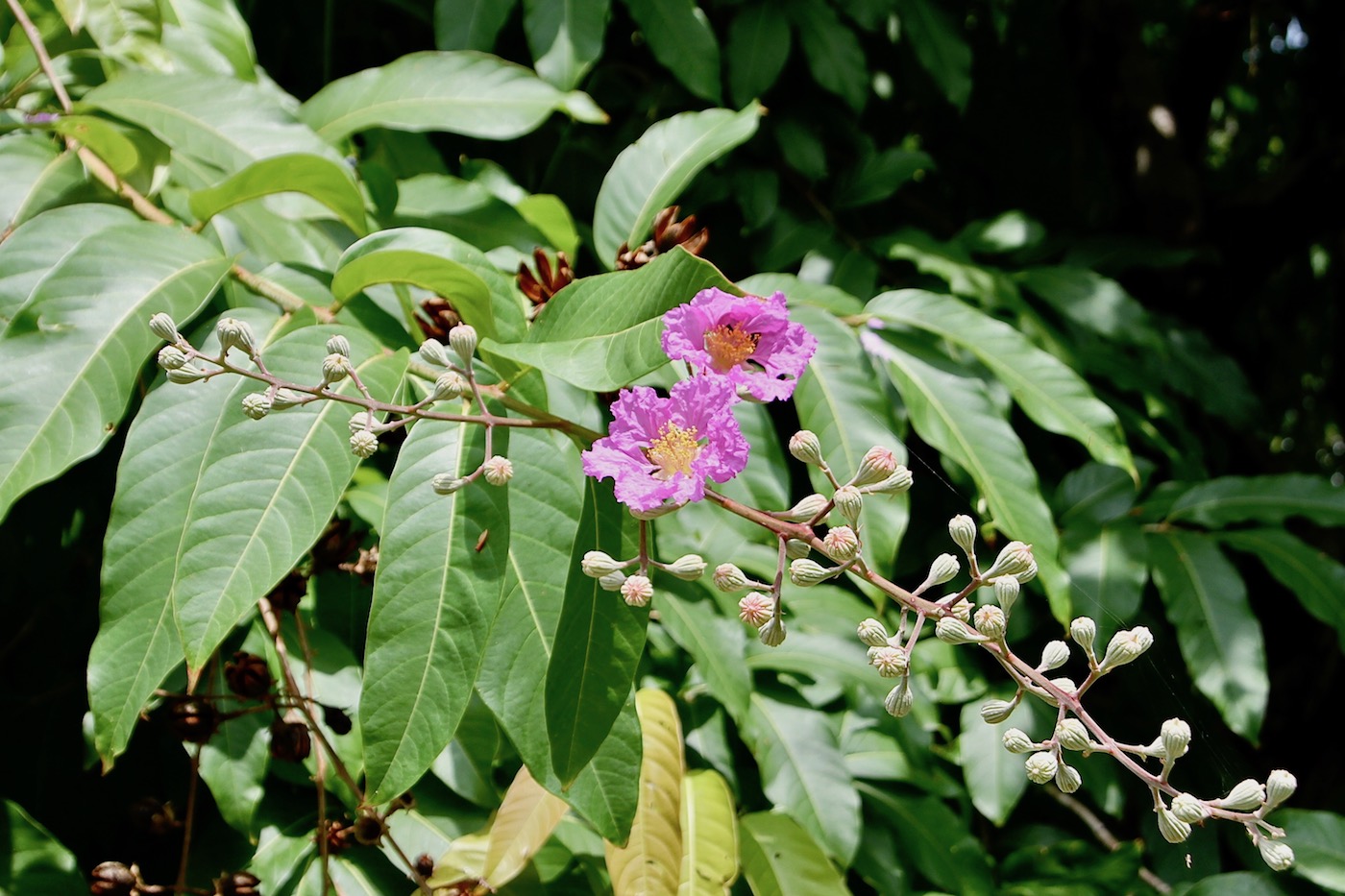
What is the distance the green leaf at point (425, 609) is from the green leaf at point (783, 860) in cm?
58

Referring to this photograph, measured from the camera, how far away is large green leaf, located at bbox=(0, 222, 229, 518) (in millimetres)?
835

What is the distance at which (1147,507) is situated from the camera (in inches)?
63.4

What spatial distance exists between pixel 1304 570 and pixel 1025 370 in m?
0.64

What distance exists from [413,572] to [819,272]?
3.43 feet

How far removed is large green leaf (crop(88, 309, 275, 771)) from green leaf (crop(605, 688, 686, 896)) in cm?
44

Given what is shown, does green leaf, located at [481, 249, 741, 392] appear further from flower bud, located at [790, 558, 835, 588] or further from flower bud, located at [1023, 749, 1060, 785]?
flower bud, located at [1023, 749, 1060, 785]

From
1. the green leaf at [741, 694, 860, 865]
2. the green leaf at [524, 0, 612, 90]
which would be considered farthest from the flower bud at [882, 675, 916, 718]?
the green leaf at [524, 0, 612, 90]

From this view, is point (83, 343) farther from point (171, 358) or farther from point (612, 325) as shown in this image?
point (612, 325)

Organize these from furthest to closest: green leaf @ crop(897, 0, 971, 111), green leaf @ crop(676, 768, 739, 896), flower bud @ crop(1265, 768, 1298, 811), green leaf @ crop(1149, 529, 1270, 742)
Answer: green leaf @ crop(897, 0, 971, 111), green leaf @ crop(1149, 529, 1270, 742), green leaf @ crop(676, 768, 739, 896), flower bud @ crop(1265, 768, 1298, 811)

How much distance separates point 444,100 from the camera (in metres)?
1.33

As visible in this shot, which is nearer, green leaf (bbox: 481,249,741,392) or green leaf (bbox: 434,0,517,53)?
green leaf (bbox: 481,249,741,392)

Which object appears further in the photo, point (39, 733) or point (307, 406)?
point (39, 733)

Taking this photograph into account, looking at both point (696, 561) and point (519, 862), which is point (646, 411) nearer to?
point (696, 561)

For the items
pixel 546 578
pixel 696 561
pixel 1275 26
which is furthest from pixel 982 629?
pixel 1275 26
